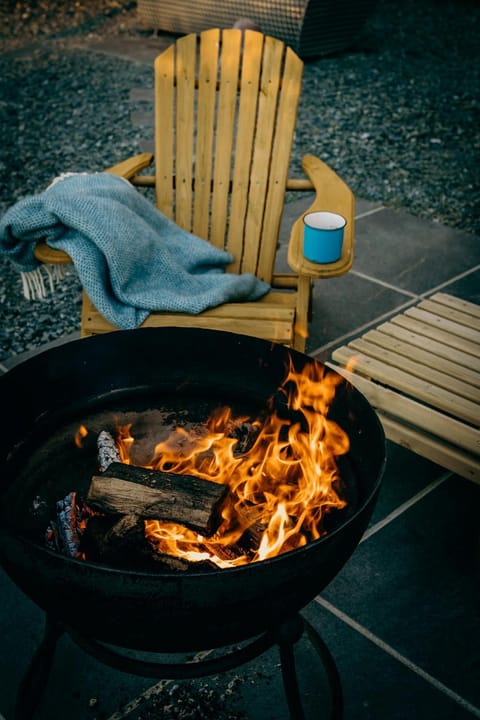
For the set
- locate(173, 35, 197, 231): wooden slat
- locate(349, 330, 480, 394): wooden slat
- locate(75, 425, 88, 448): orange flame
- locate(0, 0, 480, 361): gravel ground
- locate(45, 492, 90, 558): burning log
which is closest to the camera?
locate(45, 492, 90, 558): burning log

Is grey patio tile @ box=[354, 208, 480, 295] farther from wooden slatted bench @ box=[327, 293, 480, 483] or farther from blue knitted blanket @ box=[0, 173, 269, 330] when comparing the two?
blue knitted blanket @ box=[0, 173, 269, 330]

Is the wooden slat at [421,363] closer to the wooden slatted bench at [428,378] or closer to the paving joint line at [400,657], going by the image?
the wooden slatted bench at [428,378]

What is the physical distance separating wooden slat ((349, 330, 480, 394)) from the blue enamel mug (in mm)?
310

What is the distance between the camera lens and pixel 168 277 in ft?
7.73

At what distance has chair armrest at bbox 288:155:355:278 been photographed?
6.94ft

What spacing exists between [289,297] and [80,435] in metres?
1.03

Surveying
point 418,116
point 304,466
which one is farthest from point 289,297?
point 418,116

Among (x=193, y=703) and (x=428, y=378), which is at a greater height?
(x=428, y=378)

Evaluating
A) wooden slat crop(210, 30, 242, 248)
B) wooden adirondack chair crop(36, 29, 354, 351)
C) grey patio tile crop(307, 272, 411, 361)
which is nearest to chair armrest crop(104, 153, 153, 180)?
wooden adirondack chair crop(36, 29, 354, 351)

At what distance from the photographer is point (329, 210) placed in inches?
91.4

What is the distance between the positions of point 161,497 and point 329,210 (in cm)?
131

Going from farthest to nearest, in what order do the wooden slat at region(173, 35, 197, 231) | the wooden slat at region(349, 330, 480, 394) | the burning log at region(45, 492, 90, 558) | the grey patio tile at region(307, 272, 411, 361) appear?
the grey patio tile at region(307, 272, 411, 361) → the wooden slat at region(173, 35, 197, 231) → the wooden slat at region(349, 330, 480, 394) → the burning log at region(45, 492, 90, 558)

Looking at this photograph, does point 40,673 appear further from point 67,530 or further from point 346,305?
point 346,305

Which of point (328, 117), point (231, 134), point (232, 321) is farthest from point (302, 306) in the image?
point (328, 117)
